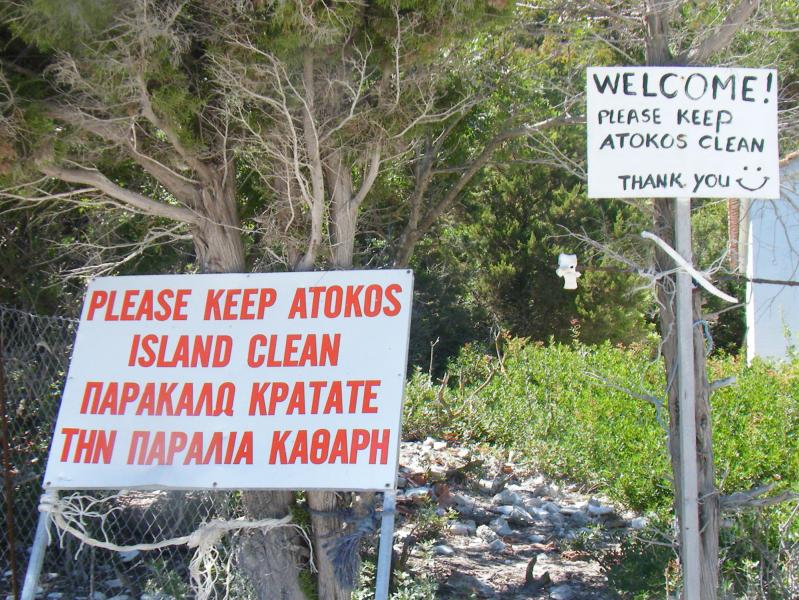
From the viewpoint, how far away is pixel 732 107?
3.66m

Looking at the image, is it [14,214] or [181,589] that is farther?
[14,214]

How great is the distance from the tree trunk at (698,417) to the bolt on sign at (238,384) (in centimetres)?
125

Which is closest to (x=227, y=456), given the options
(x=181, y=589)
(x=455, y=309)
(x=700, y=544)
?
(x=181, y=589)

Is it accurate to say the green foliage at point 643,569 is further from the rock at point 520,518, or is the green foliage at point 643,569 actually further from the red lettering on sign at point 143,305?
the red lettering on sign at point 143,305

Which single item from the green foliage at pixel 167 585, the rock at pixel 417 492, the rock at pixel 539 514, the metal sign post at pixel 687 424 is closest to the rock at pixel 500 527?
the rock at pixel 539 514

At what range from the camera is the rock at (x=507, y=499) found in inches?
306

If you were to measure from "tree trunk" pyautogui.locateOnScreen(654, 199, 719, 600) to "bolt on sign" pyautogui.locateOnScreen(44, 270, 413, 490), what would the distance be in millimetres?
1253

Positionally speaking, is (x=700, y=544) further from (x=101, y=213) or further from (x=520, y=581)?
(x=101, y=213)

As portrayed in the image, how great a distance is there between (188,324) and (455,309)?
510 inches

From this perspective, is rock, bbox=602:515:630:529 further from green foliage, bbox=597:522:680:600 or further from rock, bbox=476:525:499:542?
green foliage, bbox=597:522:680:600

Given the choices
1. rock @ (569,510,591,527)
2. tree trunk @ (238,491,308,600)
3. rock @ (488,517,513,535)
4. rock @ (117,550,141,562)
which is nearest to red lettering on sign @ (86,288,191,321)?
tree trunk @ (238,491,308,600)

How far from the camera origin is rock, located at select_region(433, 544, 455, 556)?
6383 millimetres

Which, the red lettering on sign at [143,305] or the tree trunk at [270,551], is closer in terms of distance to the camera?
the red lettering on sign at [143,305]

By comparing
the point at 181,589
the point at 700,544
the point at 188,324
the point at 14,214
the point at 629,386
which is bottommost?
the point at 181,589
